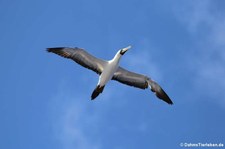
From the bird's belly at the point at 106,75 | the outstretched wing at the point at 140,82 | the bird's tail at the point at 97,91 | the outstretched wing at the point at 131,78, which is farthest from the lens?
the outstretched wing at the point at 140,82

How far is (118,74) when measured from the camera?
44.2 metres

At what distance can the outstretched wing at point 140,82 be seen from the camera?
145ft

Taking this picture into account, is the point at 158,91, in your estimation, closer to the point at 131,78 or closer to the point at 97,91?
the point at 131,78

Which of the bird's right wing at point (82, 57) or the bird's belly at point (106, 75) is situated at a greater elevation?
the bird's right wing at point (82, 57)

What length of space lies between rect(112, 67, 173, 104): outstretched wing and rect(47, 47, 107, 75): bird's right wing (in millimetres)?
1715

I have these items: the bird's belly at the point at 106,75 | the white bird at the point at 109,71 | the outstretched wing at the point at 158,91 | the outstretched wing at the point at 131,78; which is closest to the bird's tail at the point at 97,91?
the white bird at the point at 109,71

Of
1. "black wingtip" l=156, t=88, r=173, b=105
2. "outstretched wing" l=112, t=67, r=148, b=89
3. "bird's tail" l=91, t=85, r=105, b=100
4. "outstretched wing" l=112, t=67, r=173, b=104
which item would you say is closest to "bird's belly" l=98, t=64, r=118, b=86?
"bird's tail" l=91, t=85, r=105, b=100

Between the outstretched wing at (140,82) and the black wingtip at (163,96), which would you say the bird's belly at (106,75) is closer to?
the outstretched wing at (140,82)

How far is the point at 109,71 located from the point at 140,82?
2977 mm

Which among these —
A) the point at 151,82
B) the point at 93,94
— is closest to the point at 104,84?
the point at 93,94

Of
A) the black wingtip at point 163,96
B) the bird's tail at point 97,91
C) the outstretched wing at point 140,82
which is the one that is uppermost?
the outstretched wing at point 140,82

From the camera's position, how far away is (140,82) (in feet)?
146

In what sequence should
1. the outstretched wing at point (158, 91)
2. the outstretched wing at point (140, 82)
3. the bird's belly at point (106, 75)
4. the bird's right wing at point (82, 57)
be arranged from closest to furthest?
the bird's right wing at point (82, 57)
the bird's belly at point (106, 75)
the outstretched wing at point (140, 82)
the outstretched wing at point (158, 91)

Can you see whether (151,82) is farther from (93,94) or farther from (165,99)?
(93,94)
